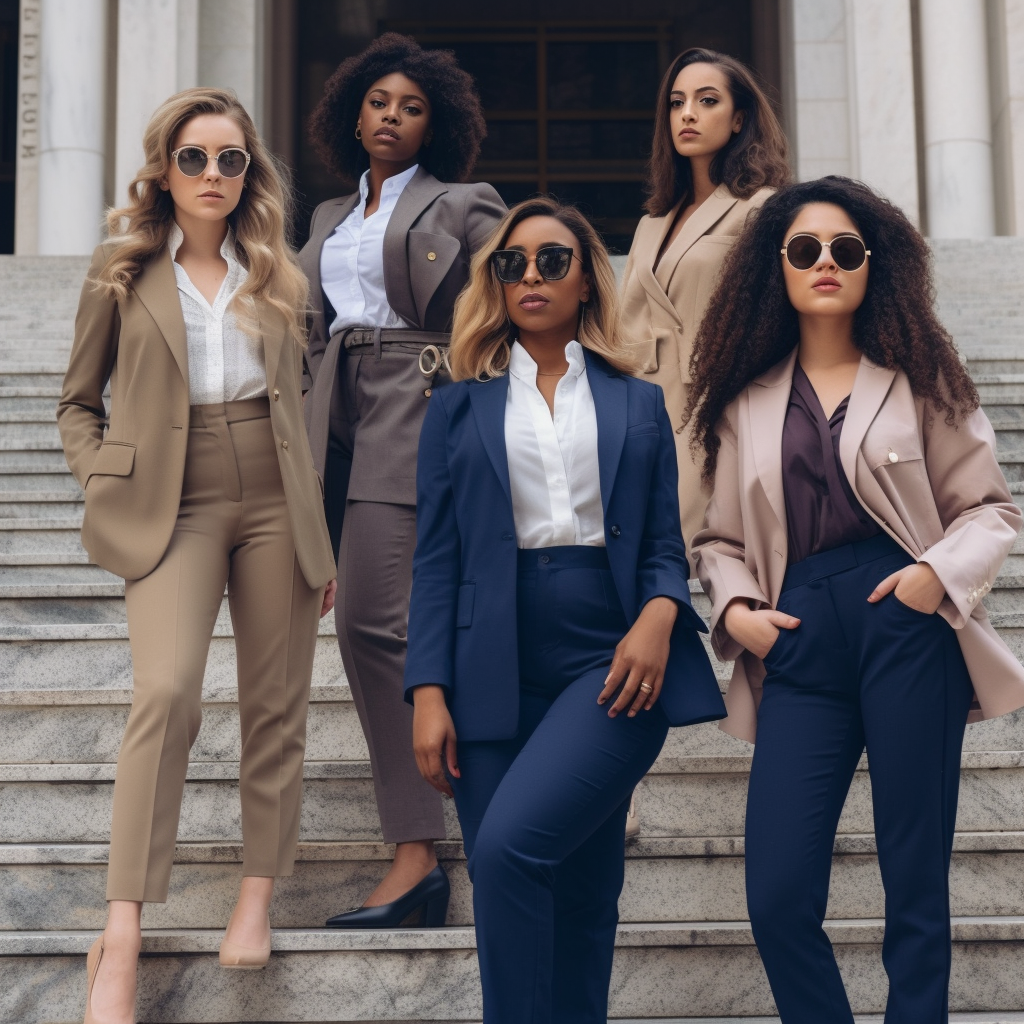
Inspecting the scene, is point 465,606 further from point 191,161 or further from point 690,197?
point 690,197

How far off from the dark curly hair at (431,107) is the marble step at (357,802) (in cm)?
201

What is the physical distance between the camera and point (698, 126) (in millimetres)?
4590

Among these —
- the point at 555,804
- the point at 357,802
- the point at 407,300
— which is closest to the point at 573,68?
the point at 407,300

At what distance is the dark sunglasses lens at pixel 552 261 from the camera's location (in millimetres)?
3275

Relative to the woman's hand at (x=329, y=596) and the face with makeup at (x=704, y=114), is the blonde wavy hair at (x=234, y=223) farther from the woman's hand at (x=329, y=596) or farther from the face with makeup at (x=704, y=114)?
the face with makeup at (x=704, y=114)

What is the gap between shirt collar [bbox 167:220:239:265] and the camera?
387 centimetres

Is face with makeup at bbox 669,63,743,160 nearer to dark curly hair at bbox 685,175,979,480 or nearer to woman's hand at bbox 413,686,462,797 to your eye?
dark curly hair at bbox 685,175,979,480

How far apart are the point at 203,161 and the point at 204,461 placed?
0.82m

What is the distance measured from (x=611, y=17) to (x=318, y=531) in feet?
57.8

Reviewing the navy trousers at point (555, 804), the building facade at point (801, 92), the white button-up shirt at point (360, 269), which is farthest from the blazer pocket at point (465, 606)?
the building facade at point (801, 92)

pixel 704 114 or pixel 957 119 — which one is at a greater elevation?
pixel 957 119

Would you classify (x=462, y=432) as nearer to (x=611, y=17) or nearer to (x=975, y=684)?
(x=975, y=684)

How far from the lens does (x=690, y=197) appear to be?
4703 mm

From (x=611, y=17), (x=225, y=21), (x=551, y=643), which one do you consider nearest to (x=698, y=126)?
(x=551, y=643)
